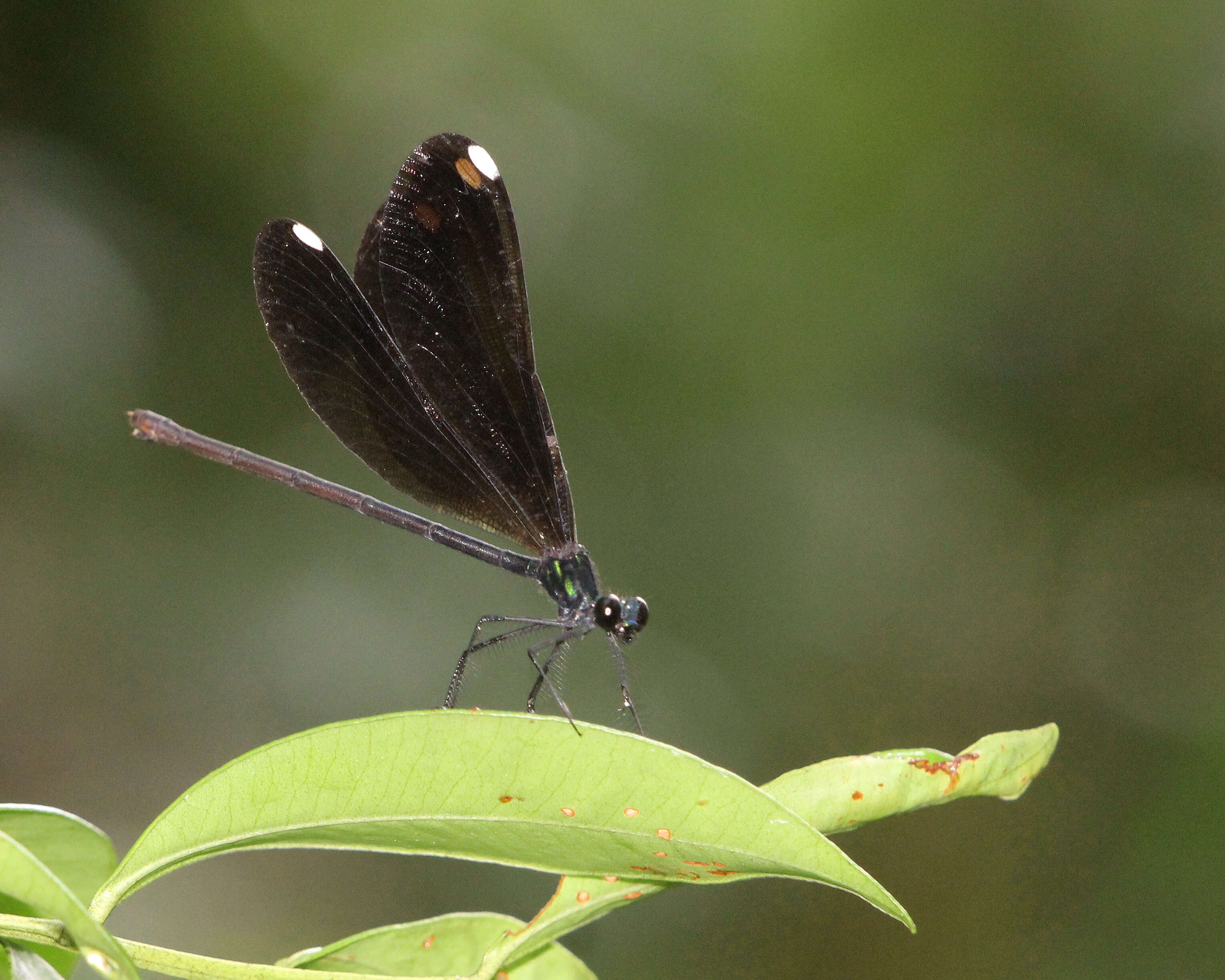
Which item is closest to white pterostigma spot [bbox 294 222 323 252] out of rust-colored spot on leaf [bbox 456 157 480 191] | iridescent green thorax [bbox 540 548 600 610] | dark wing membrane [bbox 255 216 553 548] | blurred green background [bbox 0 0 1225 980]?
dark wing membrane [bbox 255 216 553 548]

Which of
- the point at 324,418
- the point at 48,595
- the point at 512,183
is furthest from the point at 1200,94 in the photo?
the point at 48,595

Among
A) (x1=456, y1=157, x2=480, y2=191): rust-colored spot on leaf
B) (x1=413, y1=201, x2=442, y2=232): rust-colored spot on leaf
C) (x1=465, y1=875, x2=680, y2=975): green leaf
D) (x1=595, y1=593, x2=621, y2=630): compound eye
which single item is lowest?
(x1=465, y1=875, x2=680, y2=975): green leaf

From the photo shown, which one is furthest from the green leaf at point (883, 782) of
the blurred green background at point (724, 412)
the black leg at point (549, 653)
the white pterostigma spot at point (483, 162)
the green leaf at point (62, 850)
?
the blurred green background at point (724, 412)

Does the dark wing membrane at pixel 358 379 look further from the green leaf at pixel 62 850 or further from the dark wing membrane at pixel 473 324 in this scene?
the green leaf at pixel 62 850

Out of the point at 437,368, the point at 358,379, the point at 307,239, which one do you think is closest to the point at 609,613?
the point at 437,368

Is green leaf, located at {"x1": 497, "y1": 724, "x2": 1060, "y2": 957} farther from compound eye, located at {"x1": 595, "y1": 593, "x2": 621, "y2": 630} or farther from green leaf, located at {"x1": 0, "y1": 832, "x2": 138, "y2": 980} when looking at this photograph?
compound eye, located at {"x1": 595, "y1": 593, "x2": 621, "y2": 630}

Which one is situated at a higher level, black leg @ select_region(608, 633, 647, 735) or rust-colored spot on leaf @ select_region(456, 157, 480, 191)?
rust-colored spot on leaf @ select_region(456, 157, 480, 191)
